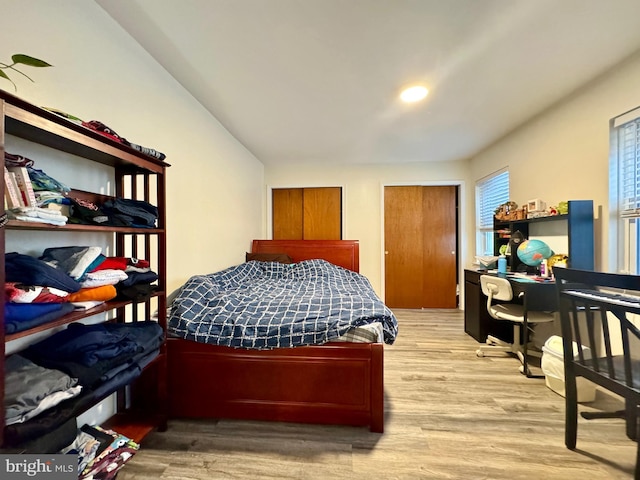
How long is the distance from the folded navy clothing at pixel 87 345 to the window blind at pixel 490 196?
3852 mm

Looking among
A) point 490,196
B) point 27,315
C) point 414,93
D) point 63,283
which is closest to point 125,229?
point 63,283

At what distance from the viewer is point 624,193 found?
1852mm

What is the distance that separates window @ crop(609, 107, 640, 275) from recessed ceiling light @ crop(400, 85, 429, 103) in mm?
1333

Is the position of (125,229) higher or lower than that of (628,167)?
lower

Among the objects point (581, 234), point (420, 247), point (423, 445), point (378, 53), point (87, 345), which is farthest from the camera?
point (420, 247)

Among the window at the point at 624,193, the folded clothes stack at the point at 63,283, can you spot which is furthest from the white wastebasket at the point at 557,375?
the folded clothes stack at the point at 63,283

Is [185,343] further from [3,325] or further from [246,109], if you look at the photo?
[246,109]

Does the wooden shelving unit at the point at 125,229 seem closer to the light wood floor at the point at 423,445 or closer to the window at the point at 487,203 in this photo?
the light wood floor at the point at 423,445

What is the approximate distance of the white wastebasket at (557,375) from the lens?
5.69 ft

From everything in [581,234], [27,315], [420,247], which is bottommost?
[27,315]

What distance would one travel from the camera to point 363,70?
1820 mm

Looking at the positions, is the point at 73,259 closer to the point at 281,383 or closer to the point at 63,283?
the point at 63,283

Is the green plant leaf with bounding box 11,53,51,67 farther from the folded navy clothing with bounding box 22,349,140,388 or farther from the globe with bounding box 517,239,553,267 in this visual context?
the globe with bounding box 517,239,553,267

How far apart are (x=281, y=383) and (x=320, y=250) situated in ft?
7.76
